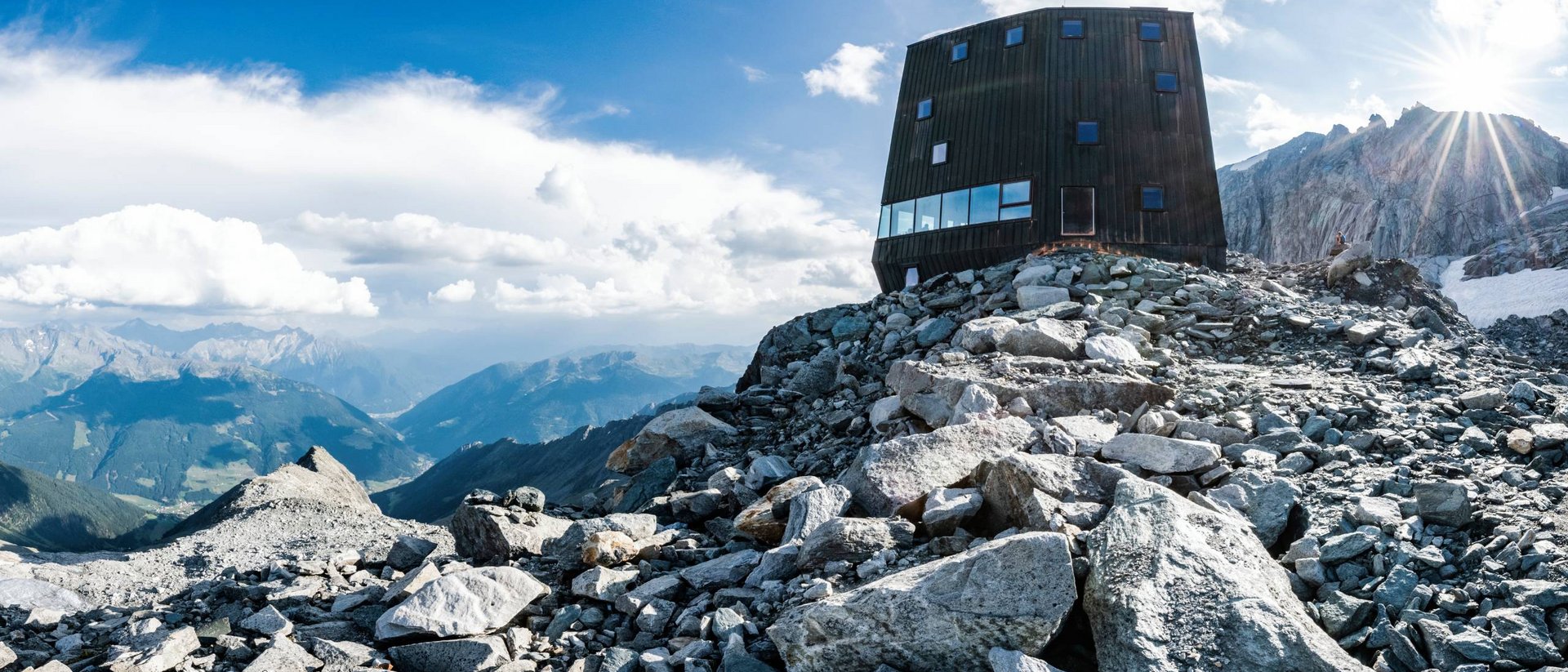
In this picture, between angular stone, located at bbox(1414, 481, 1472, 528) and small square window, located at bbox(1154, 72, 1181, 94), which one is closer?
angular stone, located at bbox(1414, 481, 1472, 528)

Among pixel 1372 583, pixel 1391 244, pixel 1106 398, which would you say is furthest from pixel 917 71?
pixel 1391 244

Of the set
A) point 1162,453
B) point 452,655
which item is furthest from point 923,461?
point 452,655

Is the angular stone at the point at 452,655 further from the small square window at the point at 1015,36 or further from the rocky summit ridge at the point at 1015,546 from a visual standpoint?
the small square window at the point at 1015,36

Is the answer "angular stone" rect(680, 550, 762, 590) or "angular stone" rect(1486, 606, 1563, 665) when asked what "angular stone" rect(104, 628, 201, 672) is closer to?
"angular stone" rect(680, 550, 762, 590)

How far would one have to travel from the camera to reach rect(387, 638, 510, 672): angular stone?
8.43 meters

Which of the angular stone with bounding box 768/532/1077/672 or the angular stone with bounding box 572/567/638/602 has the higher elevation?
the angular stone with bounding box 768/532/1077/672

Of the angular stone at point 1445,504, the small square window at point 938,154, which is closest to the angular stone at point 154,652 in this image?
the angular stone at point 1445,504

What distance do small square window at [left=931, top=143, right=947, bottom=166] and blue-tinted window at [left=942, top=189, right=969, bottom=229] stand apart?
5.24 ft

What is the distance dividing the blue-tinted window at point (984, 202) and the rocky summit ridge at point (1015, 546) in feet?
46.1

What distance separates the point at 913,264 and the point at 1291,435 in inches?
938

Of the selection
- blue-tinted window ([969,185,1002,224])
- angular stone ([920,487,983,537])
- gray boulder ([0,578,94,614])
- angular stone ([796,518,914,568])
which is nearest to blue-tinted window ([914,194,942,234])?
blue-tinted window ([969,185,1002,224])

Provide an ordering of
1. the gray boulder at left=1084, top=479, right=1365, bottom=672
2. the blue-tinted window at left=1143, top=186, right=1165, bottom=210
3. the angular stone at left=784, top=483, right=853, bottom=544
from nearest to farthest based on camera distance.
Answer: the gray boulder at left=1084, top=479, right=1365, bottom=672, the angular stone at left=784, top=483, right=853, bottom=544, the blue-tinted window at left=1143, top=186, right=1165, bottom=210

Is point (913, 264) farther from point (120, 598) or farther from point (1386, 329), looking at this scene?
point (120, 598)

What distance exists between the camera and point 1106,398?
1393 centimetres
